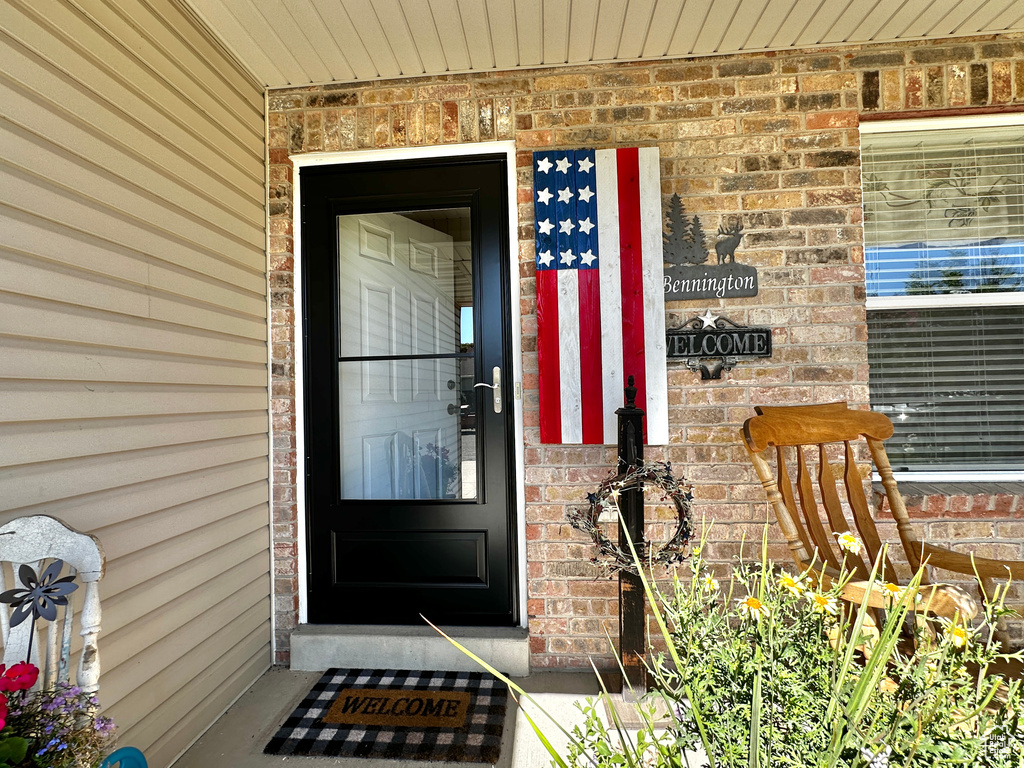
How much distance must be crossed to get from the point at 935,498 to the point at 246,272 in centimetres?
308

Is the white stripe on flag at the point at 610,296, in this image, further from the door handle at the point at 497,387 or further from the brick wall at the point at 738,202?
the door handle at the point at 497,387

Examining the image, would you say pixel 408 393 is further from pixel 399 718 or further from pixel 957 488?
pixel 957 488

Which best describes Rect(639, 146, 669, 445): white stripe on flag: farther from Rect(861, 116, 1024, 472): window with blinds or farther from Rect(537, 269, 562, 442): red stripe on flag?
Rect(861, 116, 1024, 472): window with blinds

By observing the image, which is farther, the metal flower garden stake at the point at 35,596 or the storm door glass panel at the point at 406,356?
the storm door glass panel at the point at 406,356

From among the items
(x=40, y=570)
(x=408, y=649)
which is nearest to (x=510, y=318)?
(x=408, y=649)

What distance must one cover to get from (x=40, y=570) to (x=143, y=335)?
0.75m

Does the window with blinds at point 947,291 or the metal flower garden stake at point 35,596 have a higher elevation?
the window with blinds at point 947,291

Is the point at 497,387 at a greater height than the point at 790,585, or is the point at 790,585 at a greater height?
the point at 497,387

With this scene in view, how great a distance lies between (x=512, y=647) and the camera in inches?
92.8

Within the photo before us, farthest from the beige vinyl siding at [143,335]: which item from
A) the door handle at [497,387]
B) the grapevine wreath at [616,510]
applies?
the grapevine wreath at [616,510]

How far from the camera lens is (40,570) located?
1324 millimetres

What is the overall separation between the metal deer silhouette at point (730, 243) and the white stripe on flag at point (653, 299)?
273mm

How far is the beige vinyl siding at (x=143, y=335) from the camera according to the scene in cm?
140

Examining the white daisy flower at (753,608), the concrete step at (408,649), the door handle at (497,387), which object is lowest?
the concrete step at (408,649)
